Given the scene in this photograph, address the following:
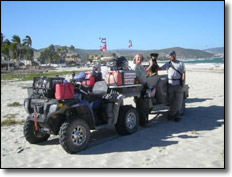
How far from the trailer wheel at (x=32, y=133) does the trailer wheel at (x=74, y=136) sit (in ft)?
2.88

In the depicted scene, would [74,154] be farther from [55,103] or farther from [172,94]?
[172,94]

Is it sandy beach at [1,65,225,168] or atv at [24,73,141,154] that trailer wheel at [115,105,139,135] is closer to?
atv at [24,73,141,154]

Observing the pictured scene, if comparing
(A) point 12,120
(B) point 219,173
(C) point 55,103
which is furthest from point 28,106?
(B) point 219,173

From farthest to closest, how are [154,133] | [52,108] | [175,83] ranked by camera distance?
1. [175,83]
2. [154,133]
3. [52,108]

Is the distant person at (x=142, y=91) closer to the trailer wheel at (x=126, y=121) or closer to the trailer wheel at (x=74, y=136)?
the trailer wheel at (x=126, y=121)

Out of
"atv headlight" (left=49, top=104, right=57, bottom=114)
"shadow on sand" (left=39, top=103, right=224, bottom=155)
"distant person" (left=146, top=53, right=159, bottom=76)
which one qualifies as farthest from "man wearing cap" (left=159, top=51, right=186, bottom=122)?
"atv headlight" (left=49, top=104, right=57, bottom=114)

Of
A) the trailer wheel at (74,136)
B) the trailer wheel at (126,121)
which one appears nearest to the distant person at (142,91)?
the trailer wheel at (126,121)

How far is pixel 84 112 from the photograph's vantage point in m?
5.77

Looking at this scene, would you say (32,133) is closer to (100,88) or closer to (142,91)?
(100,88)

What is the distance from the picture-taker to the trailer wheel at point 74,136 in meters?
5.25

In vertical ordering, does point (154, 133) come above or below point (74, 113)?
below

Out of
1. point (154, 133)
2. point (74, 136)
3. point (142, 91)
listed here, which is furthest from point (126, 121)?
point (74, 136)

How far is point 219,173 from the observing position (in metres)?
4.22

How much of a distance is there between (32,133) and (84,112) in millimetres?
1333
